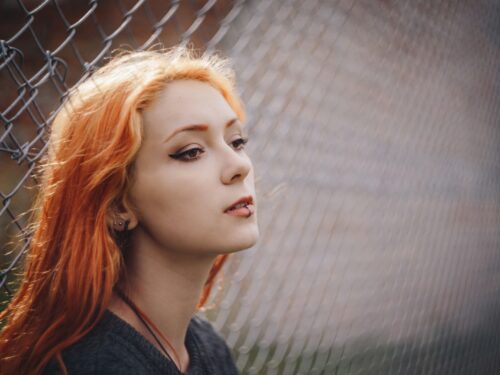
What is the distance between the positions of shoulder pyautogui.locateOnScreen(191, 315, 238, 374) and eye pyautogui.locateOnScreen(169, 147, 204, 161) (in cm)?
52

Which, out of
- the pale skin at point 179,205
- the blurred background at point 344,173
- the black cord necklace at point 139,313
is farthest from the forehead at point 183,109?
the blurred background at point 344,173

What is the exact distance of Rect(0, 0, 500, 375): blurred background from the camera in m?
2.38

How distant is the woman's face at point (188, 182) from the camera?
3.49 ft

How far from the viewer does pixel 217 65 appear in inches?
55.6

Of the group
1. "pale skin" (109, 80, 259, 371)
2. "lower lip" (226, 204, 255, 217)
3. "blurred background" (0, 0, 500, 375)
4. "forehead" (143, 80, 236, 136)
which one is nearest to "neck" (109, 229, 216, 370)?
"pale skin" (109, 80, 259, 371)

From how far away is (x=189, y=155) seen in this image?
3.58 feet

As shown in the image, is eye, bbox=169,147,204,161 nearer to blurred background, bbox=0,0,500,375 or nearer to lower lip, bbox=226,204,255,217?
lower lip, bbox=226,204,255,217

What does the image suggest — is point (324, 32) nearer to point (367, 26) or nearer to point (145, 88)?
point (367, 26)

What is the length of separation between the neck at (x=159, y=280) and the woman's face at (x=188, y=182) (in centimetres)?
3

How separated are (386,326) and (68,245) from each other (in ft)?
7.00

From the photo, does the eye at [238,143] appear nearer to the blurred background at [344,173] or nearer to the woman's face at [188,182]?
the woman's face at [188,182]

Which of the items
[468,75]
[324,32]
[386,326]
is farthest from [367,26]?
[386,326]

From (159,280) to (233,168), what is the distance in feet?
0.97

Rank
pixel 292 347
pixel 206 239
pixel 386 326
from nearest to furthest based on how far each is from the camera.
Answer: pixel 206 239 < pixel 292 347 < pixel 386 326
